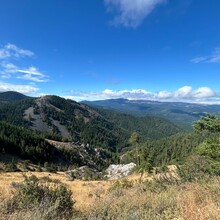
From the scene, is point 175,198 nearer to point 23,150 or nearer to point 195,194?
point 195,194

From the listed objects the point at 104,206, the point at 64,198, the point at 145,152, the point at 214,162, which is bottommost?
the point at 145,152

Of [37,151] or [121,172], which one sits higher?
[37,151]

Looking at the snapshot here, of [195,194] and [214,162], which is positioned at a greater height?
[195,194]

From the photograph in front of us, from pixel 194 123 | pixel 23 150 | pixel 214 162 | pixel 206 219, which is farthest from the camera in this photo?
pixel 23 150

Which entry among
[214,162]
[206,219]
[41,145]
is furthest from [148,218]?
[41,145]

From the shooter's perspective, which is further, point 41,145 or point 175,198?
point 41,145

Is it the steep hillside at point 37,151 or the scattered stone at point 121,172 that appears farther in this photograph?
the steep hillside at point 37,151

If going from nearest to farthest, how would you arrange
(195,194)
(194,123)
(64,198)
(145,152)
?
(195,194) → (64,198) → (194,123) → (145,152)

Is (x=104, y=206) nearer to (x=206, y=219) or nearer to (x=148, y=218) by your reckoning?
(x=148, y=218)

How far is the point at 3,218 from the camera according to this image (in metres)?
5.51

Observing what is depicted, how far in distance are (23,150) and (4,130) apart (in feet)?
71.1

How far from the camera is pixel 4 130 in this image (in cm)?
11150

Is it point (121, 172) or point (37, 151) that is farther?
point (37, 151)

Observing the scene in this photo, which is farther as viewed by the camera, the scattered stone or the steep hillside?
the steep hillside
